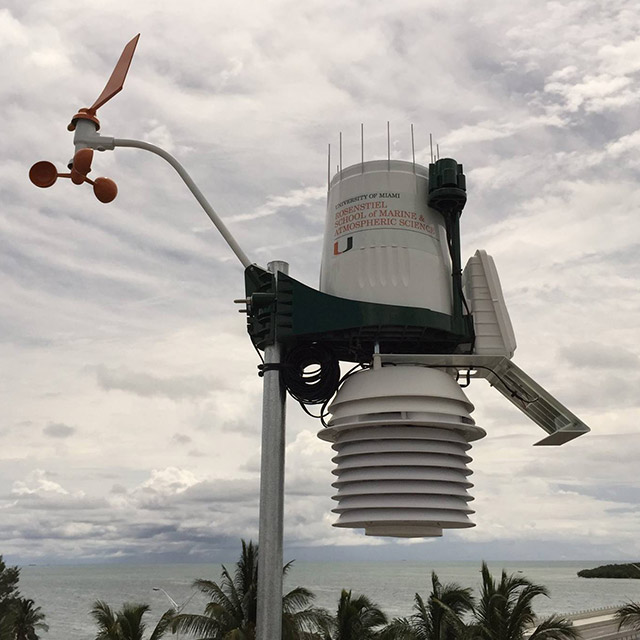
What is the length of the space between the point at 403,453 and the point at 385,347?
6.40ft

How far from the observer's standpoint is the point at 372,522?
12180 millimetres

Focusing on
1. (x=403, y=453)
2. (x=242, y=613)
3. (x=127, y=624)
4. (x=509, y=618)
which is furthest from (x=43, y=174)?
(x=127, y=624)

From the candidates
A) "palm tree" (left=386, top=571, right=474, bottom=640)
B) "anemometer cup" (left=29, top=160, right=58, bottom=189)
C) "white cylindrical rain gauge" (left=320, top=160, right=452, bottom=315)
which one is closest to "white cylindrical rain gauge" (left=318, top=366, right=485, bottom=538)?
"white cylindrical rain gauge" (left=320, top=160, right=452, bottom=315)

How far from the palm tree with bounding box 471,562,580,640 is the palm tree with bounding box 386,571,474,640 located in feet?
2.43

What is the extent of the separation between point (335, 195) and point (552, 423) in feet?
17.5

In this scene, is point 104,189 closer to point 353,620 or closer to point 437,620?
point 353,620

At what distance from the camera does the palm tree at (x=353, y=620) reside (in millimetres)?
25922

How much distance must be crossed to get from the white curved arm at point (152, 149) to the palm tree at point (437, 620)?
15.3m

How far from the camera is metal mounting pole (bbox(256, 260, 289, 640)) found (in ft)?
38.3

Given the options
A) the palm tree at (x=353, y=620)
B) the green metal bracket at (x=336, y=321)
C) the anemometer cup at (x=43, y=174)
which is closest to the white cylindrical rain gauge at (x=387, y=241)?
the green metal bracket at (x=336, y=321)

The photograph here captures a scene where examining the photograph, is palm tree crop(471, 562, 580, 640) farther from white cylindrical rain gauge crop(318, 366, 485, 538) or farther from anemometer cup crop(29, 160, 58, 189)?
anemometer cup crop(29, 160, 58, 189)

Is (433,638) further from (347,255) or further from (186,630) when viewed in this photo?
(347,255)

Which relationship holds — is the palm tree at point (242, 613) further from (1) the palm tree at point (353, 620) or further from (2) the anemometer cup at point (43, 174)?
(2) the anemometer cup at point (43, 174)

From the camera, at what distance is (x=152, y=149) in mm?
12891
